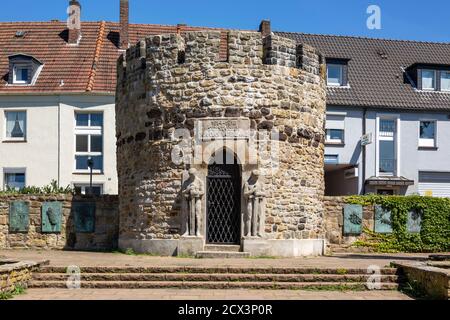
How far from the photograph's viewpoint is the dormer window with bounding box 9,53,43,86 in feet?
94.4

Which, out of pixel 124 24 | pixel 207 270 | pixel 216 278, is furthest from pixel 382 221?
pixel 124 24

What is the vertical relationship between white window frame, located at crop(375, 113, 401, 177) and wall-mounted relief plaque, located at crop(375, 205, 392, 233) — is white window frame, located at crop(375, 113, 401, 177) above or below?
above

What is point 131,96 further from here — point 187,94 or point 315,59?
point 315,59

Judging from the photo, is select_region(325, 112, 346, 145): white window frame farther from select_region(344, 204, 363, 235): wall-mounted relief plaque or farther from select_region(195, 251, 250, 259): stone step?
select_region(195, 251, 250, 259): stone step

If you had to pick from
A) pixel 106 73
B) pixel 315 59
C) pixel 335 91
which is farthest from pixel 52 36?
pixel 315 59

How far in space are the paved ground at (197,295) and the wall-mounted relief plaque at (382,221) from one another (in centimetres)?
866

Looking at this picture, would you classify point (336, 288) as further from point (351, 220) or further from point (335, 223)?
point (351, 220)

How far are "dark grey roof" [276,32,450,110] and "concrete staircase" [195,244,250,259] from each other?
15.8 m

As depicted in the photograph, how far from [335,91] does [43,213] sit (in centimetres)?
1597

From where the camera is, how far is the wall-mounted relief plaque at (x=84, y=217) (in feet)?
62.6

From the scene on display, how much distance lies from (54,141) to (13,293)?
1855cm

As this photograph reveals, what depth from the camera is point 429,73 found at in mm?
31125

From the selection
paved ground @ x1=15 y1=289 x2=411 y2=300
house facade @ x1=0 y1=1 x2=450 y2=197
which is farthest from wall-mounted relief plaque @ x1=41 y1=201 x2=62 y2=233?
house facade @ x1=0 y1=1 x2=450 y2=197

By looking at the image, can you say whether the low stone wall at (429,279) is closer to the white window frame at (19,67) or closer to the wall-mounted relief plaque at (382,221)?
the wall-mounted relief plaque at (382,221)
